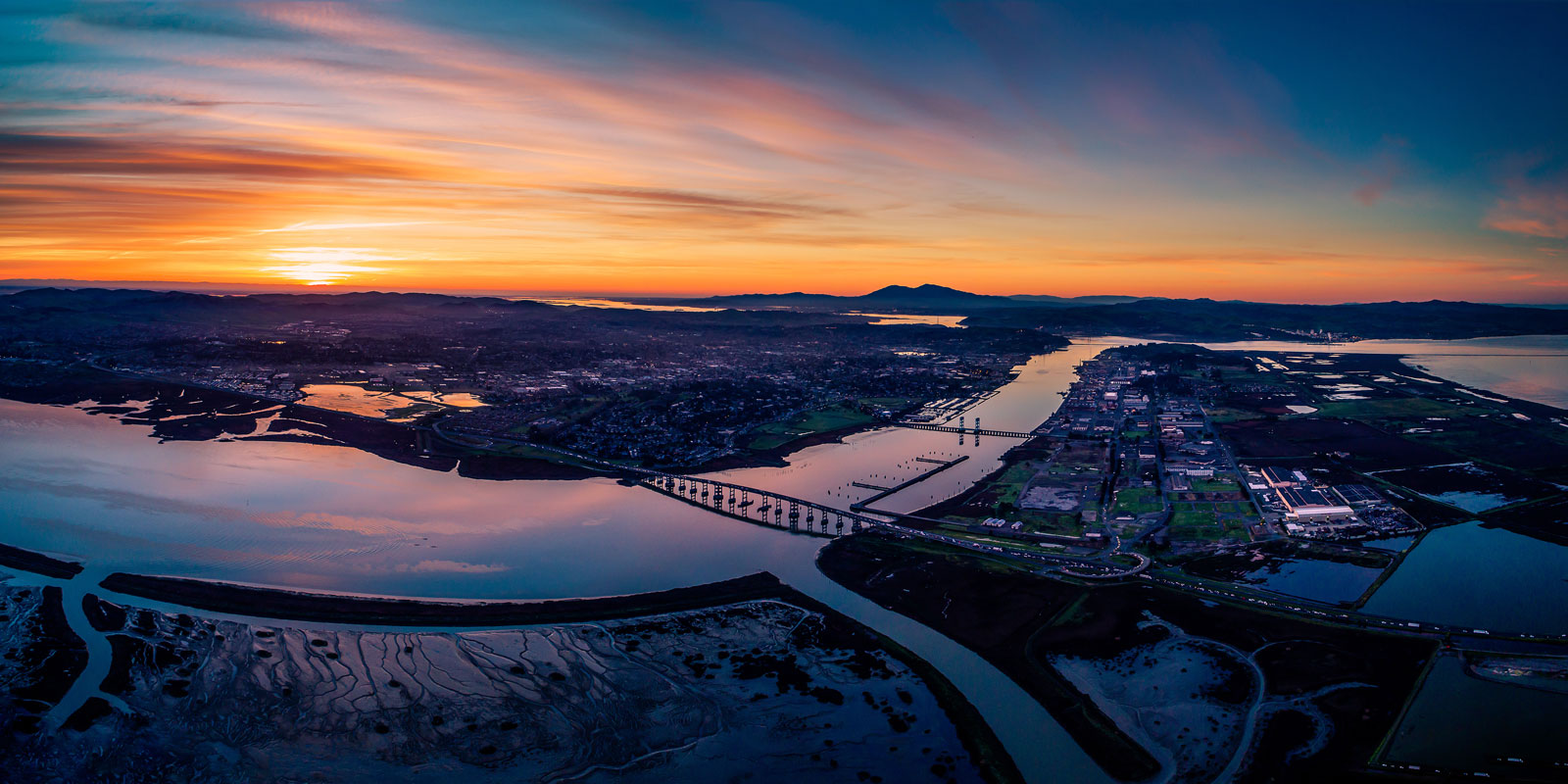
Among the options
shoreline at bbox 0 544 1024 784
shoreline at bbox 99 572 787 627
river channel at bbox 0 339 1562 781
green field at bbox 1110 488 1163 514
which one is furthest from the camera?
green field at bbox 1110 488 1163 514

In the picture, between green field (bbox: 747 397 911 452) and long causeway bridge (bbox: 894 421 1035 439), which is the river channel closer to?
green field (bbox: 747 397 911 452)

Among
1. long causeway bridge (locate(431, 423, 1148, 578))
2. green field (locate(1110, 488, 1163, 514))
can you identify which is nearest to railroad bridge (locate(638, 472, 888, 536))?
long causeway bridge (locate(431, 423, 1148, 578))

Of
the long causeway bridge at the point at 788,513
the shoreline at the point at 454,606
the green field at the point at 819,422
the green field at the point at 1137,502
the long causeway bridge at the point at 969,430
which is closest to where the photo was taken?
the shoreline at the point at 454,606

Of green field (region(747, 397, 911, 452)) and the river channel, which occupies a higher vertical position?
green field (region(747, 397, 911, 452))

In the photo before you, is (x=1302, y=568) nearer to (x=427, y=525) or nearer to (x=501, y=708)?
(x=501, y=708)

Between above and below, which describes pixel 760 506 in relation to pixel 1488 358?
below

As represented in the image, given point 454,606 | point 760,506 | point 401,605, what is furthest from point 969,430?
point 401,605

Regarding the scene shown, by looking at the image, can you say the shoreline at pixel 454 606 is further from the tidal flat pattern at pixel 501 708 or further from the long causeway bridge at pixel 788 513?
→ the long causeway bridge at pixel 788 513

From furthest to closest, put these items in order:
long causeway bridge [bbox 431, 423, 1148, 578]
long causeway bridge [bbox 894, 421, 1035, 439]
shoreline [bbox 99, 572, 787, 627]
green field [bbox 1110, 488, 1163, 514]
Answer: long causeway bridge [bbox 894, 421, 1035, 439] < green field [bbox 1110, 488, 1163, 514] < long causeway bridge [bbox 431, 423, 1148, 578] < shoreline [bbox 99, 572, 787, 627]

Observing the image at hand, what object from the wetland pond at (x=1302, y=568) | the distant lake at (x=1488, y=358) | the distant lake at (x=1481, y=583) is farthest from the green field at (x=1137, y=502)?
the distant lake at (x=1488, y=358)
